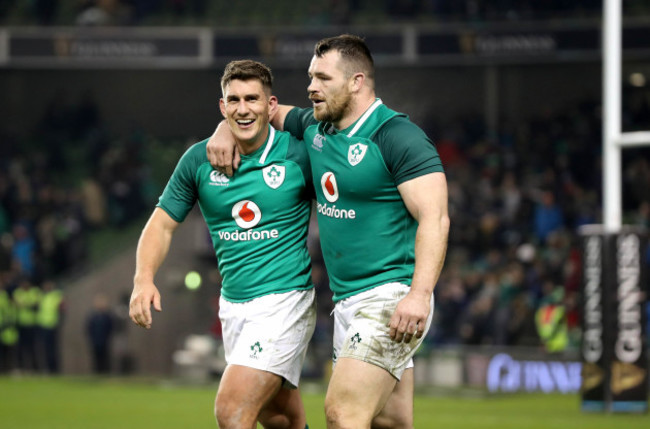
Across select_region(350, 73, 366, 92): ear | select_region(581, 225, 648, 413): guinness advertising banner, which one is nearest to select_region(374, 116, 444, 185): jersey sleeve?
select_region(350, 73, 366, 92): ear

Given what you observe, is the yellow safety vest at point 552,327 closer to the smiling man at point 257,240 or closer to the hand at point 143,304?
the smiling man at point 257,240

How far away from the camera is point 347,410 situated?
5234mm

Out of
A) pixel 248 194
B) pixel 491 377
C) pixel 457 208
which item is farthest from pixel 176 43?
pixel 248 194

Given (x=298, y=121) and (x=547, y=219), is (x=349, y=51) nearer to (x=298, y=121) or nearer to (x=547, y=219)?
(x=298, y=121)

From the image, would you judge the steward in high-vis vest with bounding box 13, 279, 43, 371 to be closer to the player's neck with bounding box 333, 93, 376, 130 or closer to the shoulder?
the player's neck with bounding box 333, 93, 376, 130

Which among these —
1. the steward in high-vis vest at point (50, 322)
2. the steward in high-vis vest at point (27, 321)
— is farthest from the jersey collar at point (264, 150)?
the steward in high-vis vest at point (27, 321)

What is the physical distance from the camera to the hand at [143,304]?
5594mm

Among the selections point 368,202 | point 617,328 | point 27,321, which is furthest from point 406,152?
point 27,321

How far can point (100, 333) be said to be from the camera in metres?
21.3

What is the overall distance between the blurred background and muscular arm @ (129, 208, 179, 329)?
477 inches

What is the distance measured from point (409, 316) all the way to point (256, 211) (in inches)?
46.6

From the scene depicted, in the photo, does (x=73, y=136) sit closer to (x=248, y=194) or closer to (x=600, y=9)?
(x=600, y=9)

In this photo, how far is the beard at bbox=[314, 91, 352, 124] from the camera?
5.55 meters

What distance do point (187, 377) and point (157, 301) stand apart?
14.6 metres
